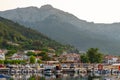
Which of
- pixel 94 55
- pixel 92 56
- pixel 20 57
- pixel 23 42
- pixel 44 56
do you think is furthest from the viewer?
pixel 23 42

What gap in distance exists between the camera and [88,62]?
107438mm

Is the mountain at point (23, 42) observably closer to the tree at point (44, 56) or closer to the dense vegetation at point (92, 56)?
the tree at point (44, 56)

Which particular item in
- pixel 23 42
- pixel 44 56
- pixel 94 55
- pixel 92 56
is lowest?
pixel 92 56

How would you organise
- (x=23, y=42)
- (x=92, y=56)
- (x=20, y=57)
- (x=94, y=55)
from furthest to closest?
(x=23, y=42) → (x=20, y=57) → (x=92, y=56) → (x=94, y=55)

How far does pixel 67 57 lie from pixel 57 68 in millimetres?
30419

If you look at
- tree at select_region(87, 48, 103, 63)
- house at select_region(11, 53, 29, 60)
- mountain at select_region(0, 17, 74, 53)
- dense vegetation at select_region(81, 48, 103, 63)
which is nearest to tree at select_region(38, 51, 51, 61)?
house at select_region(11, 53, 29, 60)

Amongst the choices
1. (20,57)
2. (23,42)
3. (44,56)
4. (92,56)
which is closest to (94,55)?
(92,56)

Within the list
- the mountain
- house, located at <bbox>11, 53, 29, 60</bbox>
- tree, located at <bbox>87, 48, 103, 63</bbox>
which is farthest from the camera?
the mountain

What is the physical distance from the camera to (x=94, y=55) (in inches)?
4272

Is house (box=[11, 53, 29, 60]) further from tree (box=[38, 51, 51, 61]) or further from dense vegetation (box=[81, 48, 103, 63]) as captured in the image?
dense vegetation (box=[81, 48, 103, 63])

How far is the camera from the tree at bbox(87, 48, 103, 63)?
107925 millimetres

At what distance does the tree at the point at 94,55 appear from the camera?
10793cm

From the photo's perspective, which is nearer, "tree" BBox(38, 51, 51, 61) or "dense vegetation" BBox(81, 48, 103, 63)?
"dense vegetation" BBox(81, 48, 103, 63)

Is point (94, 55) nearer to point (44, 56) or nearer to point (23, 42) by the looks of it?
point (44, 56)
